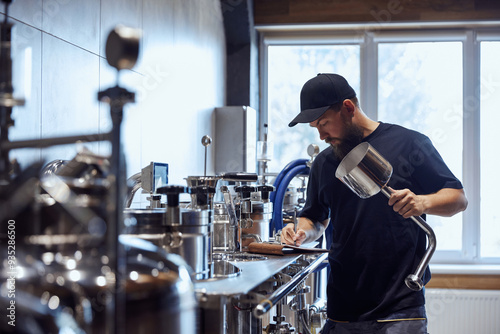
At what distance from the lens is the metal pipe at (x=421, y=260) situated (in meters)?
1.77

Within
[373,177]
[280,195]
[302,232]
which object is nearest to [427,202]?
[373,177]

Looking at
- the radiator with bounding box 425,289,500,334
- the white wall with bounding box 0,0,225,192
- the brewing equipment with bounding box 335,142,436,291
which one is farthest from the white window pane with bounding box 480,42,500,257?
the brewing equipment with bounding box 335,142,436,291

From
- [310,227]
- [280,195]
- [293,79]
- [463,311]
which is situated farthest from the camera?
[293,79]

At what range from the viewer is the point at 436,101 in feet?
16.5

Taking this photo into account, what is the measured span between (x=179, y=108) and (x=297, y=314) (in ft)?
4.52

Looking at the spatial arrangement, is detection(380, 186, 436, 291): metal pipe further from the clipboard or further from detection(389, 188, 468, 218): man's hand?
the clipboard

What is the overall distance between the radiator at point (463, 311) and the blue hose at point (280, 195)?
2021 mm

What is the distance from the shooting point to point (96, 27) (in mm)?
2229


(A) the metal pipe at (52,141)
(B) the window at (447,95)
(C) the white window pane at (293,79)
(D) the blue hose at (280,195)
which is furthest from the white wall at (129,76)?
(B) the window at (447,95)

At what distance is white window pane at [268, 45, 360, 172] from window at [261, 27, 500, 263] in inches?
1.3

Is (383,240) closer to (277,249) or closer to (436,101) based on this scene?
(277,249)

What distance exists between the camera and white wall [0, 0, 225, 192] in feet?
5.67

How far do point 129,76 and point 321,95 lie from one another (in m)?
0.88

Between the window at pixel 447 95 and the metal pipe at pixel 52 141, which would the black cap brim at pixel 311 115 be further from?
the window at pixel 447 95
